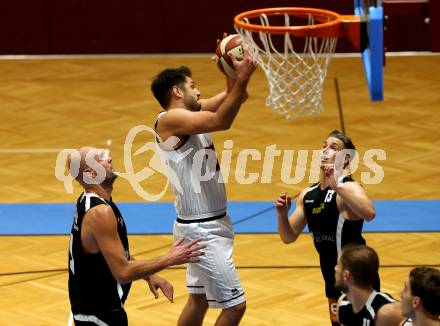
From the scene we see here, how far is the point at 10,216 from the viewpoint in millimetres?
10523

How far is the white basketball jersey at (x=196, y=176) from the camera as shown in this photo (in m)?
7.08

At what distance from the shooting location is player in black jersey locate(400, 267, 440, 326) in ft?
17.4

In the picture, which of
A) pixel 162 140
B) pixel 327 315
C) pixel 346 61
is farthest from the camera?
pixel 346 61

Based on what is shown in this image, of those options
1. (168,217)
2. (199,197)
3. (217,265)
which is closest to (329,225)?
(217,265)

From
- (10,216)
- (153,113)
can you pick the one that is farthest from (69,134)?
(10,216)

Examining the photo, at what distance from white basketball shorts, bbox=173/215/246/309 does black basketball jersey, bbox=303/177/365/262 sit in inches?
22.8

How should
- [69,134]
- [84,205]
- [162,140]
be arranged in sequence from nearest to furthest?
[84,205] → [162,140] → [69,134]

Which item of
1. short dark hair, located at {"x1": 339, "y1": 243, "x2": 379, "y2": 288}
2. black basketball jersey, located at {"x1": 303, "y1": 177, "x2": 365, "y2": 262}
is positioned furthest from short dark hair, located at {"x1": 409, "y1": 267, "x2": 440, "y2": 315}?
black basketball jersey, located at {"x1": 303, "y1": 177, "x2": 365, "y2": 262}

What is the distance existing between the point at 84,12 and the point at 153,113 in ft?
10.9

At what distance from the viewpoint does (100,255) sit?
20.5ft

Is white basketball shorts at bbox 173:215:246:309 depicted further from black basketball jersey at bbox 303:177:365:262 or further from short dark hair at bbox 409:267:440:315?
short dark hair at bbox 409:267:440:315

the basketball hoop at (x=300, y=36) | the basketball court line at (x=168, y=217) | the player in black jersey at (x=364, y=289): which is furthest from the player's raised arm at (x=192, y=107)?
the basketball court line at (x=168, y=217)

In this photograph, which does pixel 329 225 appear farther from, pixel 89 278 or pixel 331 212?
pixel 89 278

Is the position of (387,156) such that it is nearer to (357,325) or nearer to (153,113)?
(153,113)
